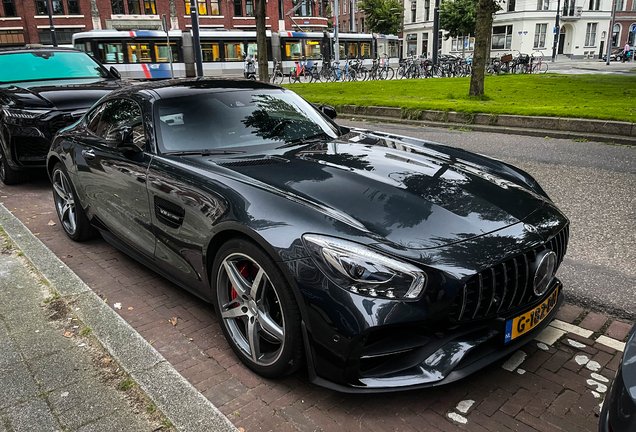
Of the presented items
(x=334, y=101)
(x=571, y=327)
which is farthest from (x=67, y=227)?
(x=334, y=101)

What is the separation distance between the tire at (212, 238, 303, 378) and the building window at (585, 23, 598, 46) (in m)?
70.7

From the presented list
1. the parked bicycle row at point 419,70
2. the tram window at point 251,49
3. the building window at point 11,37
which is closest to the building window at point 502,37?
the parked bicycle row at point 419,70

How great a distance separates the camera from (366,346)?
7.26 ft

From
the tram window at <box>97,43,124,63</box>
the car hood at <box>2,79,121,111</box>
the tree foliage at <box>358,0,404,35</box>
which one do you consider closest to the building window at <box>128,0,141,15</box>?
the tram window at <box>97,43,124,63</box>

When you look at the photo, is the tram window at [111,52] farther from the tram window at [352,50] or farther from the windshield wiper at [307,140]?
the windshield wiper at [307,140]

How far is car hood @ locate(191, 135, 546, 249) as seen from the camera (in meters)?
2.46

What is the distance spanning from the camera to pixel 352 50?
3872 cm

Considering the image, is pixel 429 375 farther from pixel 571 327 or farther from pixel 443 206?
pixel 571 327

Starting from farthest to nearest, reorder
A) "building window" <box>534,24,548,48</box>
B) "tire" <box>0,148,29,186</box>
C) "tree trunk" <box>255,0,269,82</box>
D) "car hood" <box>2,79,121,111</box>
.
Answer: "building window" <box>534,24,548,48</box>, "tree trunk" <box>255,0,269,82</box>, "tire" <box>0,148,29,186</box>, "car hood" <box>2,79,121,111</box>

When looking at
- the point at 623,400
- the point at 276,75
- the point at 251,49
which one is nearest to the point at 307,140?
the point at 623,400

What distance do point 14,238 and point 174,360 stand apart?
2.94 m

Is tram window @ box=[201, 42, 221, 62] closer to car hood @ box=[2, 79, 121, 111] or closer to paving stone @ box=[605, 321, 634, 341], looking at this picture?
car hood @ box=[2, 79, 121, 111]

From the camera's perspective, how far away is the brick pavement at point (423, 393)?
2.37m

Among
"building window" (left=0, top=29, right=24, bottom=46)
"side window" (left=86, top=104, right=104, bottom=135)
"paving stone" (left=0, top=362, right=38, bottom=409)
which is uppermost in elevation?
"building window" (left=0, top=29, right=24, bottom=46)
